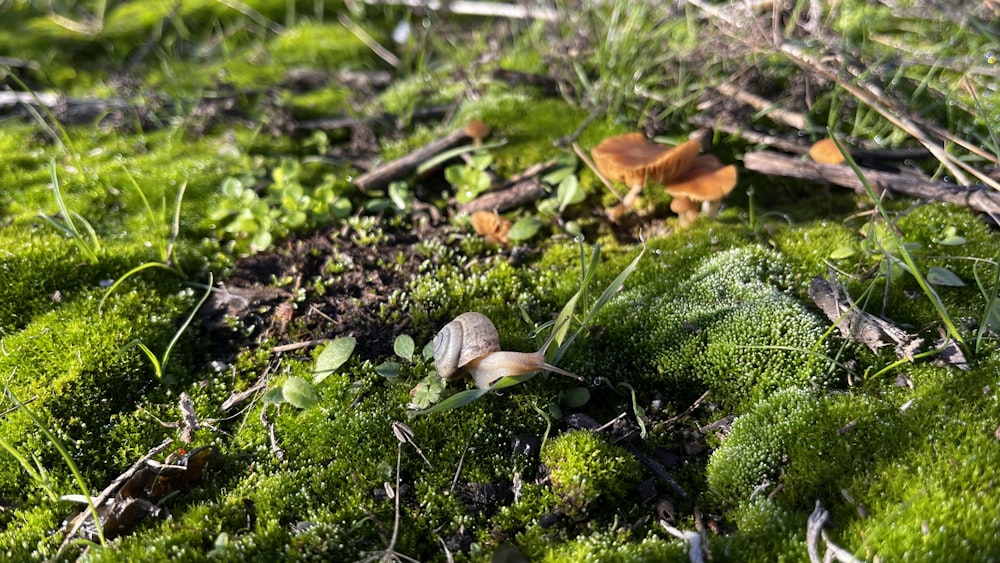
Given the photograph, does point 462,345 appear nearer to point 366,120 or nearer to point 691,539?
point 691,539

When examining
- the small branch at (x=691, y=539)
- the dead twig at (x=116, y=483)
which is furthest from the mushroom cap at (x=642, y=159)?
the dead twig at (x=116, y=483)

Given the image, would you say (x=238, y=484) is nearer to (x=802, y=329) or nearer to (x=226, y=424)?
(x=226, y=424)

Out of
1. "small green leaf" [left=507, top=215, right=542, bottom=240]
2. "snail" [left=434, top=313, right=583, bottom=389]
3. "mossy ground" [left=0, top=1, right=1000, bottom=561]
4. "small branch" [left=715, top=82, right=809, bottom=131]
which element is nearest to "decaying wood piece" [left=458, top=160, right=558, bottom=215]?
"mossy ground" [left=0, top=1, right=1000, bottom=561]

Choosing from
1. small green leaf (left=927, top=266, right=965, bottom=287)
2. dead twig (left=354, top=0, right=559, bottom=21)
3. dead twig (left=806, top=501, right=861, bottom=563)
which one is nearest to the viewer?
dead twig (left=806, top=501, right=861, bottom=563)

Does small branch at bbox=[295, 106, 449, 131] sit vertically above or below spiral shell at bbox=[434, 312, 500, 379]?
above

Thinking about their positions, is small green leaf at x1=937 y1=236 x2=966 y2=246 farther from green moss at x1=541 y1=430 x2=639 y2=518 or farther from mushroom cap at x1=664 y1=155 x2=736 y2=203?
green moss at x1=541 y1=430 x2=639 y2=518
